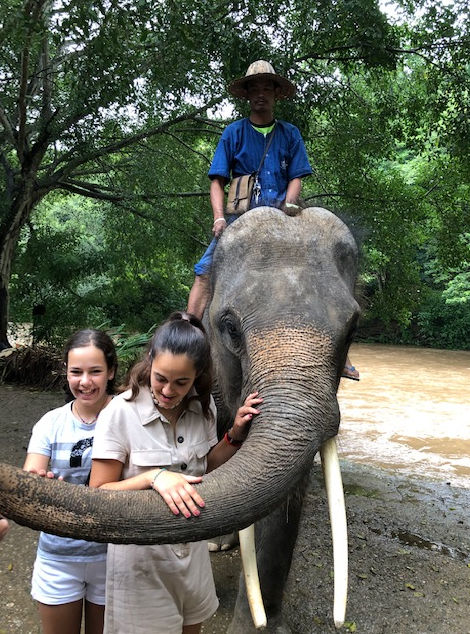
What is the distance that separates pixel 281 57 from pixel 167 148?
5242 millimetres

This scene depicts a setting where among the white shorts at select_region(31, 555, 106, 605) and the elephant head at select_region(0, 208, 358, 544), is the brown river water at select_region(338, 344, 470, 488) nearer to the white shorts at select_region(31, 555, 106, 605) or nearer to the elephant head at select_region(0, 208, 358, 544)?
the elephant head at select_region(0, 208, 358, 544)

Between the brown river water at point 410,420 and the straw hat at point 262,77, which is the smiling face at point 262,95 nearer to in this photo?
the straw hat at point 262,77

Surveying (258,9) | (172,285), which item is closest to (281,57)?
(258,9)

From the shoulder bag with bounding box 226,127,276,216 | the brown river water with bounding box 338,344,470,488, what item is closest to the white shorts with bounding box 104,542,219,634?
the shoulder bag with bounding box 226,127,276,216

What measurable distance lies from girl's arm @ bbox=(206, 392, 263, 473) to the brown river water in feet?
19.7

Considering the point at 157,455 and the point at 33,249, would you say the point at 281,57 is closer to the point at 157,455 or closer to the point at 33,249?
the point at 157,455

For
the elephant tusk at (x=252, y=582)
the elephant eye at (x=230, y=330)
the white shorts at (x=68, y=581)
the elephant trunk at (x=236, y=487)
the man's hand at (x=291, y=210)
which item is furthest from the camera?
the man's hand at (x=291, y=210)

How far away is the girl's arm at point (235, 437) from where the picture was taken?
2100 millimetres

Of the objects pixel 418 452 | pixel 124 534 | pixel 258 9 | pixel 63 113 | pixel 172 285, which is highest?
pixel 258 9

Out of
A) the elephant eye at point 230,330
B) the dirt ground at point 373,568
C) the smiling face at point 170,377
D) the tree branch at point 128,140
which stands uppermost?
the tree branch at point 128,140

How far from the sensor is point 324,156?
9.41m

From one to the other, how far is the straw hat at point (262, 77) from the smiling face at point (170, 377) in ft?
7.18

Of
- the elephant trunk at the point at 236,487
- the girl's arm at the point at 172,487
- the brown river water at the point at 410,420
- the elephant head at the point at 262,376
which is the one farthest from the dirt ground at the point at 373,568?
the brown river water at the point at 410,420

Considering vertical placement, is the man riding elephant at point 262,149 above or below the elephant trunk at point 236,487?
above
